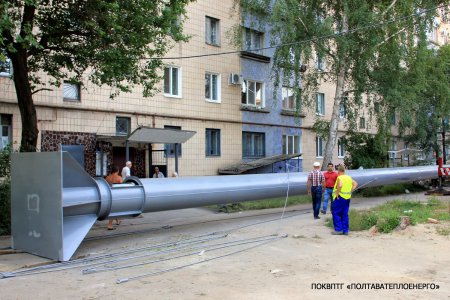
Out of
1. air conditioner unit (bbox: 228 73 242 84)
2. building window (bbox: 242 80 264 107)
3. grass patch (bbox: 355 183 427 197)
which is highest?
air conditioner unit (bbox: 228 73 242 84)

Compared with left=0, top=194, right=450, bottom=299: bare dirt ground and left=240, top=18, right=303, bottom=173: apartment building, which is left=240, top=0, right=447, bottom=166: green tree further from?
left=0, top=194, right=450, bottom=299: bare dirt ground

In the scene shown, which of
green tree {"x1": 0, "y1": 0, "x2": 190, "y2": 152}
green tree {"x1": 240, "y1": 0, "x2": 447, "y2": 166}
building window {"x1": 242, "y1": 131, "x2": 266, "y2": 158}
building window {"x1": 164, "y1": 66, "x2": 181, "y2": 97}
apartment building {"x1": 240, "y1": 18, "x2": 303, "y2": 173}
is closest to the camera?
green tree {"x1": 0, "y1": 0, "x2": 190, "y2": 152}

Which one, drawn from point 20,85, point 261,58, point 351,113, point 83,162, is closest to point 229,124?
point 261,58

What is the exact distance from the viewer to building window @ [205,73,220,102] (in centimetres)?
2281

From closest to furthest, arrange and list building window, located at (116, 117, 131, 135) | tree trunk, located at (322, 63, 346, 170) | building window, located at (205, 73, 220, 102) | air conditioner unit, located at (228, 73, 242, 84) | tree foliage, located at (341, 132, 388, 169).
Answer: building window, located at (116, 117, 131, 135), tree trunk, located at (322, 63, 346, 170), tree foliage, located at (341, 132, 388, 169), building window, located at (205, 73, 220, 102), air conditioner unit, located at (228, 73, 242, 84)

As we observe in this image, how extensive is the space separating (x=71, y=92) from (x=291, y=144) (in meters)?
14.2

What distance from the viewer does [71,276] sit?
23.4ft

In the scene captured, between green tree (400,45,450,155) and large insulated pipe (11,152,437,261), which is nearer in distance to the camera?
large insulated pipe (11,152,437,261)

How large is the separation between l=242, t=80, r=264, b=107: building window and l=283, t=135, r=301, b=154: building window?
2980mm

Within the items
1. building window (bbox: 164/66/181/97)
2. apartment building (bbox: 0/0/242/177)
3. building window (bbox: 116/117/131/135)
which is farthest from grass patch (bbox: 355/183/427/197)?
building window (bbox: 116/117/131/135)

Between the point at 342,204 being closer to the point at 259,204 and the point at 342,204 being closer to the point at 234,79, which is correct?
the point at 259,204

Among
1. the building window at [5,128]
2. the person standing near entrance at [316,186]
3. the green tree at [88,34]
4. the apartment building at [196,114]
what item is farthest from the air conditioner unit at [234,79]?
the person standing near entrance at [316,186]

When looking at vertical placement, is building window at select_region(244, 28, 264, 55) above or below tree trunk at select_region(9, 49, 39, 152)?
above

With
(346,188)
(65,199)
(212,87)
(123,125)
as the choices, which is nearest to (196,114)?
(212,87)
